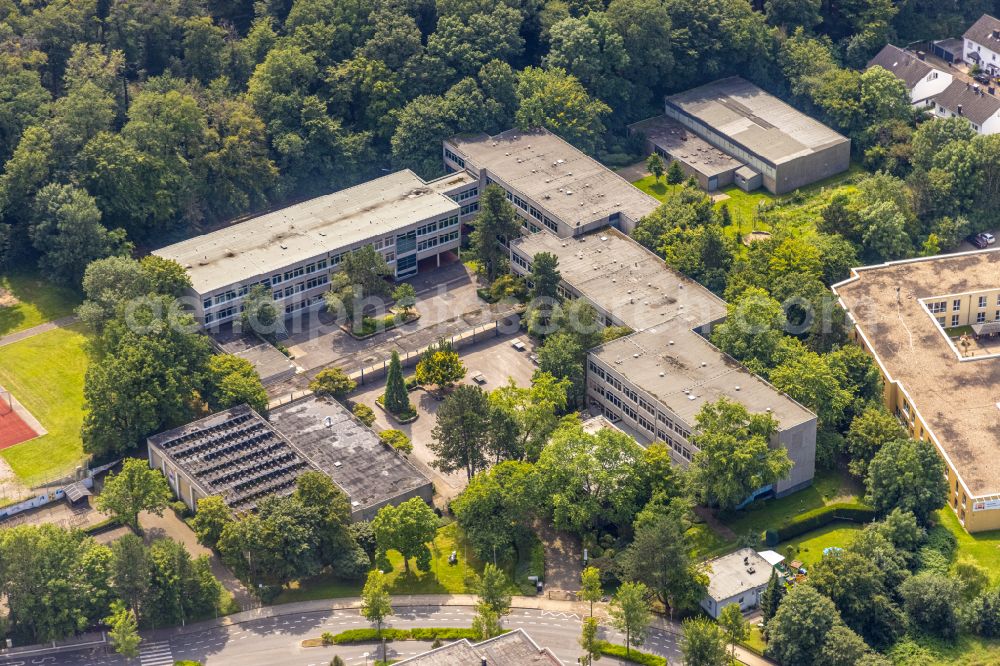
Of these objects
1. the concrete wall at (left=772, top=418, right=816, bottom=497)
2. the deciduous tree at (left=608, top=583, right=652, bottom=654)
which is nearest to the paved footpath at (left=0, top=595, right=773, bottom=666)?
the deciduous tree at (left=608, top=583, right=652, bottom=654)

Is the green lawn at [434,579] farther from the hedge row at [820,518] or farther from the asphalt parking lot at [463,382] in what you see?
the hedge row at [820,518]

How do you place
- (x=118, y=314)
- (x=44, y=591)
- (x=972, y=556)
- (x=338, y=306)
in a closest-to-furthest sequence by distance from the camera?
1. (x=44, y=591)
2. (x=972, y=556)
3. (x=118, y=314)
4. (x=338, y=306)

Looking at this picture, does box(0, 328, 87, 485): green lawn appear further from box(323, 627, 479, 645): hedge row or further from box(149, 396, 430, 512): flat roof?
box(323, 627, 479, 645): hedge row

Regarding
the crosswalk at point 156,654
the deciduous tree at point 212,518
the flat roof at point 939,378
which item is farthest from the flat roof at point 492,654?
the flat roof at point 939,378

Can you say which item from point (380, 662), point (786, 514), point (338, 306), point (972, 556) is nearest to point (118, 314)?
point (338, 306)

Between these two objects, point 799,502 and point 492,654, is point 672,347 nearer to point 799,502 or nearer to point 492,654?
point 799,502

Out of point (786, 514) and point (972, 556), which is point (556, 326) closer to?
point (786, 514)
